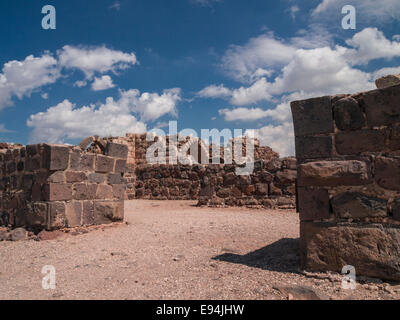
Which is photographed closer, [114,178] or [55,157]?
[55,157]

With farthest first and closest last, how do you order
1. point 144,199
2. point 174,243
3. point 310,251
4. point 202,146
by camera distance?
1. point 202,146
2. point 144,199
3. point 174,243
4. point 310,251

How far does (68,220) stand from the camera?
5.67 meters

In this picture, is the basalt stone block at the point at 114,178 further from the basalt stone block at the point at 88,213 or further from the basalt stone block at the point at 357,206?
the basalt stone block at the point at 357,206

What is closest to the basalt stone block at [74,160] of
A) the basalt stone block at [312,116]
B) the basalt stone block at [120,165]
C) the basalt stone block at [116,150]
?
the basalt stone block at [116,150]

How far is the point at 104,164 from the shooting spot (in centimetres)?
652

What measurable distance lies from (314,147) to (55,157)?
4459mm

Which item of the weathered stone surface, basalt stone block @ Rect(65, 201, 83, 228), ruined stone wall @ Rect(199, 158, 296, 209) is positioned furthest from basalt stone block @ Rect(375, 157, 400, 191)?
ruined stone wall @ Rect(199, 158, 296, 209)

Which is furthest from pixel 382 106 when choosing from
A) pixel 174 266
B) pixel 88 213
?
pixel 88 213

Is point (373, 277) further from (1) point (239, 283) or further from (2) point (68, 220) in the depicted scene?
(2) point (68, 220)

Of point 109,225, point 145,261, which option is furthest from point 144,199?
point 145,261

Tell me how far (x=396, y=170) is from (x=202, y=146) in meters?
13.9

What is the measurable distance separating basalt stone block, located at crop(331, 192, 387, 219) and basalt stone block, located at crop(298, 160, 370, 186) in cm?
13

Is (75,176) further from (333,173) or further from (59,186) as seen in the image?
(333,173)

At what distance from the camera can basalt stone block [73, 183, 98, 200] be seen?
5902 mm
